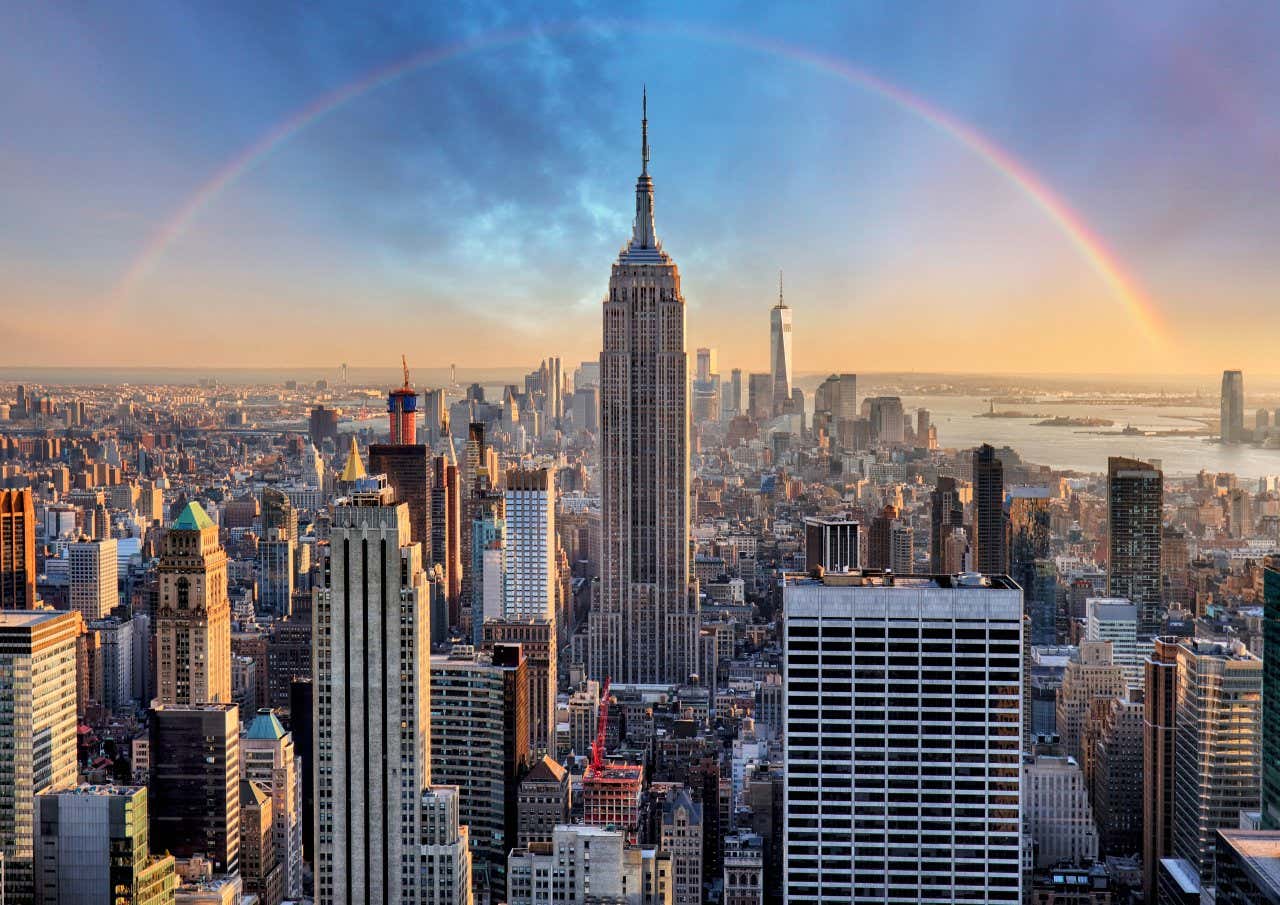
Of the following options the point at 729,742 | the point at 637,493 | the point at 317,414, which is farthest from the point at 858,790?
the point at 637,493

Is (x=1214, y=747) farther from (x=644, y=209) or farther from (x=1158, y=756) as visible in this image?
(x=644, y=209)

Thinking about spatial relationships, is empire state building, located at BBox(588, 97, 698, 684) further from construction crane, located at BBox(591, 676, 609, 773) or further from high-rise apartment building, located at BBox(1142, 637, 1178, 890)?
high-rise apartment building, located at BBox(1142, 637, 1178, 890)

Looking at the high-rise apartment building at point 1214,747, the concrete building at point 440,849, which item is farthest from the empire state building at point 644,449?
the concrete building at point 440,849

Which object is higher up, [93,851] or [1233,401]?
[1233,401]

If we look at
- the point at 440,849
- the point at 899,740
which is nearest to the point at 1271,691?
the point at 899,740

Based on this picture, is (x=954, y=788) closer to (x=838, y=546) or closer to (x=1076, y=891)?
(x=1076, y=891)
